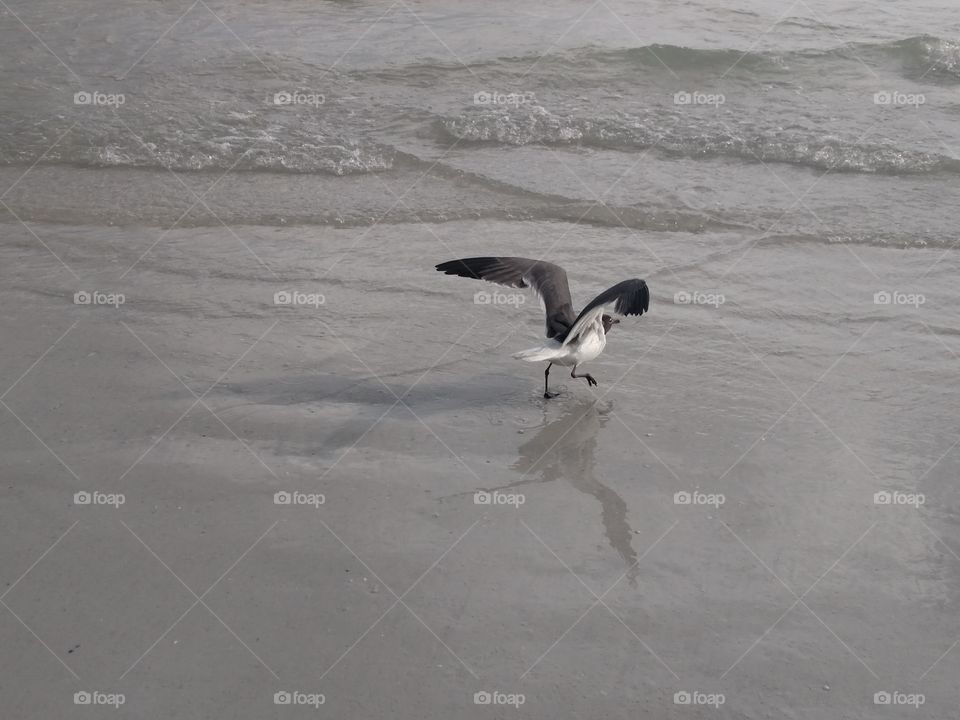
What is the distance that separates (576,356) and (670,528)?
4.36 feet

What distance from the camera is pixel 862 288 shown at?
7.53 meters

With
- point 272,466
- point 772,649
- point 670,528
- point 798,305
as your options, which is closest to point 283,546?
point 272,466
